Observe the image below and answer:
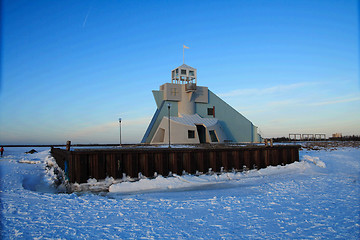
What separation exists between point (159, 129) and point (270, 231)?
32.2 metres

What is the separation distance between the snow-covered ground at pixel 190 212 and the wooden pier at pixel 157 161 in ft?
3.65

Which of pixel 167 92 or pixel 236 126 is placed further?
pixel 236 126

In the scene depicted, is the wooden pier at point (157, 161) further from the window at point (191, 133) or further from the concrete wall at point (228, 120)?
the concrete wall at point (228, 120)

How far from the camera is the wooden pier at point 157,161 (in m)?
13.1

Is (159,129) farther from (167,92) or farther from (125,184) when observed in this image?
(125,184)

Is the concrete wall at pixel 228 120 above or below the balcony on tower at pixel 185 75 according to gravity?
below

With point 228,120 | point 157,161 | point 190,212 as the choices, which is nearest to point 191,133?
point 228,120

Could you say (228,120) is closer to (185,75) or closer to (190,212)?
(185,75)

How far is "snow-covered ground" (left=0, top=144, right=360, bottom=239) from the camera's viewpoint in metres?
6.37

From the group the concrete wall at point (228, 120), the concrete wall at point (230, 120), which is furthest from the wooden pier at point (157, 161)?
the concrete wall at point (230, 120)

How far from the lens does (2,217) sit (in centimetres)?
734

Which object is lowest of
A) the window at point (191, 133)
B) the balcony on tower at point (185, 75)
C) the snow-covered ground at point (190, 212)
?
the snow-covered ground at point (190, 212)

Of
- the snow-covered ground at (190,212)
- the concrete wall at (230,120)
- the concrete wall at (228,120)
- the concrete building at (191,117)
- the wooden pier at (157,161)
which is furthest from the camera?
the concrete wall at (230,120)

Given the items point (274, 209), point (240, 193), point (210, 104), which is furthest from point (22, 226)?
point (210, 104)
